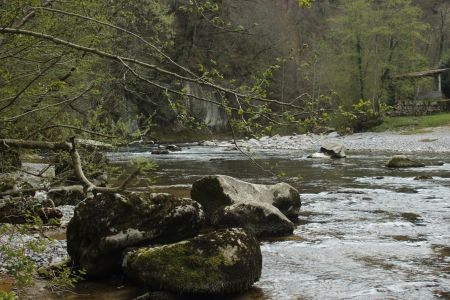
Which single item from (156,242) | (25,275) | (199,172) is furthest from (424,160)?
(25,275)

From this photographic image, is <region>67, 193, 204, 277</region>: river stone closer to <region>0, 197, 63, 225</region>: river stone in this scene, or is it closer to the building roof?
<region>0, 197, 63, 225</region>: river stone

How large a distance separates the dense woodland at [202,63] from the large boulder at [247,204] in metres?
1.96

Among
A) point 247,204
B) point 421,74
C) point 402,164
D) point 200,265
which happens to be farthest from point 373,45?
point 200,265

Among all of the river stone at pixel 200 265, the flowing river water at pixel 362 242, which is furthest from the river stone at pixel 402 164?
the river stone at pixel 200 265

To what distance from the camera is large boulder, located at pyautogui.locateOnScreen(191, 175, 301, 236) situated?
1017 cm

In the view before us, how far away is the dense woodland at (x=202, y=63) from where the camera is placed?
4.05m

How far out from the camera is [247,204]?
33.9 ft

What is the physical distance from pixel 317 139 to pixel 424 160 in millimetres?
18846

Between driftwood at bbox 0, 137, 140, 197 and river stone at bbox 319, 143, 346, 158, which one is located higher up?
driftwood at bbox 0, 137, 140, 197

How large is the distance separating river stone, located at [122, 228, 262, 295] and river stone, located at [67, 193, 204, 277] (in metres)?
0.38

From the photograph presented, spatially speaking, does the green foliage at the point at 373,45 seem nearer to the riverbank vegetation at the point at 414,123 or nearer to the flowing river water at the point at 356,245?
the riverbank vegetation at the point at 414,123

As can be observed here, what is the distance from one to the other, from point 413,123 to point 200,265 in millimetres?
45350

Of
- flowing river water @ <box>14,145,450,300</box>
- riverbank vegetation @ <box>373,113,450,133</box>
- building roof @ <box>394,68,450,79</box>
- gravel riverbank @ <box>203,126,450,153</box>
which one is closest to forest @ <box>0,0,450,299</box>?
flowing river water @ <box>14,145,450,300</box>

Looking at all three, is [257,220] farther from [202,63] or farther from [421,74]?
[421,74]
